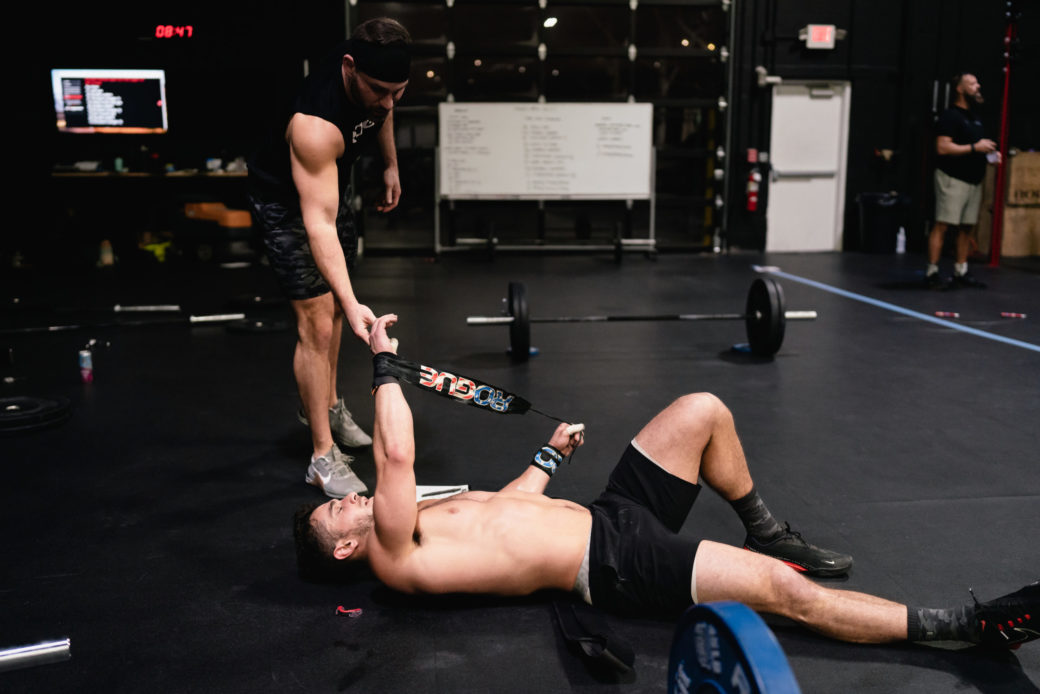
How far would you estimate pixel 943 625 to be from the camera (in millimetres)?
1612

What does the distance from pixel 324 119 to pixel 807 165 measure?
7414 mm

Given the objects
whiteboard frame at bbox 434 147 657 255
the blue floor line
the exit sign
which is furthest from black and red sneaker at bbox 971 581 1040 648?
the exit sign

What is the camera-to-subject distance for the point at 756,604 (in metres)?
1.64

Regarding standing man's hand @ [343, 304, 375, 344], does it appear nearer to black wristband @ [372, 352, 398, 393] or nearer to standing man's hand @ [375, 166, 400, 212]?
black wristband @ [372, 352, 398, 393]

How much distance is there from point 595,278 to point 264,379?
375cm

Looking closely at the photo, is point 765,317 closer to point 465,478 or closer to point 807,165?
point 465,478

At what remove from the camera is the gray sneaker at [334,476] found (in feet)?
8.04

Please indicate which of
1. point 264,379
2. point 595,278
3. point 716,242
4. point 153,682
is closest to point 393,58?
point 153,682

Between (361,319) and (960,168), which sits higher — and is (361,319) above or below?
below

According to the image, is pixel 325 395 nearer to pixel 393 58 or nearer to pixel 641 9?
pixel 393 58

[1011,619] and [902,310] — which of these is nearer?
[1011,619]

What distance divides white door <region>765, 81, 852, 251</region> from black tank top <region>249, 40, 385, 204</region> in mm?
6932

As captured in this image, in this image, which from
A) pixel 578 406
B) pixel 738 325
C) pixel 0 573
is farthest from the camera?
pixel 738 325

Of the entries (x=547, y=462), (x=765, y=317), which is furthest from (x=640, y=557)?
(x=765, y=317)
